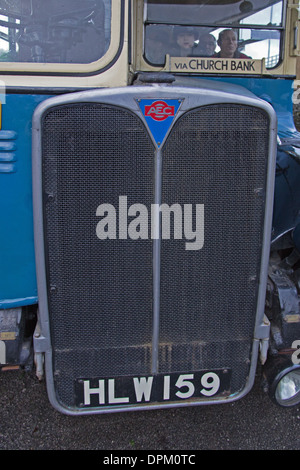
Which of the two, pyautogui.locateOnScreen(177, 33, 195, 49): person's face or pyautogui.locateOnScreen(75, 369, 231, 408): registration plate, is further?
pyautogui.locateOnScreen(177, 33, 195, 49): person's face

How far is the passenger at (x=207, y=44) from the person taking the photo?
2.50 m

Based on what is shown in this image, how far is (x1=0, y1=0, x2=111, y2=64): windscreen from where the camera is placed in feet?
6.24

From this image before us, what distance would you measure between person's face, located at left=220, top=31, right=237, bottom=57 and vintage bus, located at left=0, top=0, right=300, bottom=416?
1.52ft

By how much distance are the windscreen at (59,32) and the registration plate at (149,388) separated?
1.55 meters

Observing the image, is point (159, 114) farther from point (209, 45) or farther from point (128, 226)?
point (209, 45)

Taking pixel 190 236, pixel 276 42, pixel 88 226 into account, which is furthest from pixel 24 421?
pixel 276 42

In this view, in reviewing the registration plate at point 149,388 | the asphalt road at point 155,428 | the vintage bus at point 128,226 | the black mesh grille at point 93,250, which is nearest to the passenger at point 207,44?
the vintage bus at point 128,226

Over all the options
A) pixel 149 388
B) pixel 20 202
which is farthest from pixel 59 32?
pixel 149 388

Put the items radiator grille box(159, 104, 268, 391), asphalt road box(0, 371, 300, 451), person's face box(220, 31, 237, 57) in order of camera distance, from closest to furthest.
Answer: radiator grille box(159, 104, 268, 391)
asphalt road box(0, 371, 300, 451)
person's face box(220, 31, 237, 57)

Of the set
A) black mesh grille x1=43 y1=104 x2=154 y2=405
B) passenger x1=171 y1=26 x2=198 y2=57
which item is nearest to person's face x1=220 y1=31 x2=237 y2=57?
passenger x1=171 y1=26 x2=198 y2=57

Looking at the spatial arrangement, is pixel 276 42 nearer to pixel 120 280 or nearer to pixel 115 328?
pixel 120 280

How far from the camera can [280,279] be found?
2240mm

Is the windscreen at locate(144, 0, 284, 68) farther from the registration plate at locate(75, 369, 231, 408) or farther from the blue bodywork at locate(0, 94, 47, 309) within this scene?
the registration plate at locate(75, 369, 231, 408)

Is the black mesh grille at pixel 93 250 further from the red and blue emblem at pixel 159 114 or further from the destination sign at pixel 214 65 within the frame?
the destination sign at pixel 214 65
